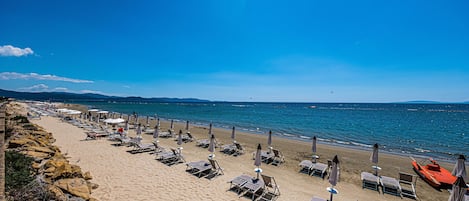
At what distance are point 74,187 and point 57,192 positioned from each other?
71cm

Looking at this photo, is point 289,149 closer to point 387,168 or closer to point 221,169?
point 387,168

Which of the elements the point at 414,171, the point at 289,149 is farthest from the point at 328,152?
the point at 414,171

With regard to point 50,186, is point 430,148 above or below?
below

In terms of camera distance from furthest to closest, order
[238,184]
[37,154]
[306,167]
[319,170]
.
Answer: [306,167] < [319,170] < [37,154] < [238,184]

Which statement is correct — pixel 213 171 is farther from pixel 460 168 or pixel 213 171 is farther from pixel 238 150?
pixel 460 168

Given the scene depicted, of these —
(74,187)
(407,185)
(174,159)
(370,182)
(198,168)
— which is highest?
(74,187)

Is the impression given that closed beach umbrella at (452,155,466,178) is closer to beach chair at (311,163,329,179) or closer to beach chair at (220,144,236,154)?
beach chair at (311,163,329,179)

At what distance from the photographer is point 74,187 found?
18.9 feet

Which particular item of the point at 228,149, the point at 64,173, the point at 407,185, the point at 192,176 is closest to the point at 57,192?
the point at 64,173

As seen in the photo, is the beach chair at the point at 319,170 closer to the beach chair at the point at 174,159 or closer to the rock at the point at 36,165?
the beach chair at the point at 174,159

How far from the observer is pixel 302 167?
34.2ft

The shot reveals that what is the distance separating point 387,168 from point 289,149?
5739 millimetres

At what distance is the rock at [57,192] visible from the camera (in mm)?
4945

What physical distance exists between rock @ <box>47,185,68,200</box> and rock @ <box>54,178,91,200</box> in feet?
0.92
